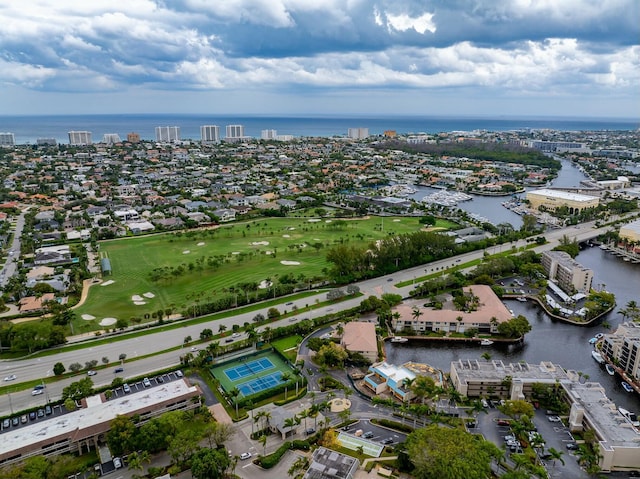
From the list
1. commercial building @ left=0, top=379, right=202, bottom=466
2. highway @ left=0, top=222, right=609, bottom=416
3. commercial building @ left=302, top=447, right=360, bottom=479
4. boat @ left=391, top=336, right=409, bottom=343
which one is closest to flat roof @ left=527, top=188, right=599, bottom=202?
highway @ left=0, top=222, right=609, bottom=416

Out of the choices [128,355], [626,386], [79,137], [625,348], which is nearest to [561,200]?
[625,348]

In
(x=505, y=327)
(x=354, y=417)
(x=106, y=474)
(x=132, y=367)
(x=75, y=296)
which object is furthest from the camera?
(x=75, y=296)

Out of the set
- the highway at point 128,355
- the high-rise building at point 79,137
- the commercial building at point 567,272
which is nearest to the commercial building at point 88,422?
the highway at point 128,355

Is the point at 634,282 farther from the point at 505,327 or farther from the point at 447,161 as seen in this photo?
the point at 447,161

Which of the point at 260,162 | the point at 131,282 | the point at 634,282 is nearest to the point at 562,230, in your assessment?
the point at 634,282

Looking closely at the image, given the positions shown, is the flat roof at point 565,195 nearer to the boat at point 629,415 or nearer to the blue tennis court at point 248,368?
the boat at point 629,415

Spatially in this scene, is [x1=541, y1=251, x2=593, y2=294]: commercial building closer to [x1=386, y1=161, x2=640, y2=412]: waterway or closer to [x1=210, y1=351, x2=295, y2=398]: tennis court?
[x1=386, y1=161, x2=640, y2=412]: waterway

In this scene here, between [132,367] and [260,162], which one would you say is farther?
[260,162]
